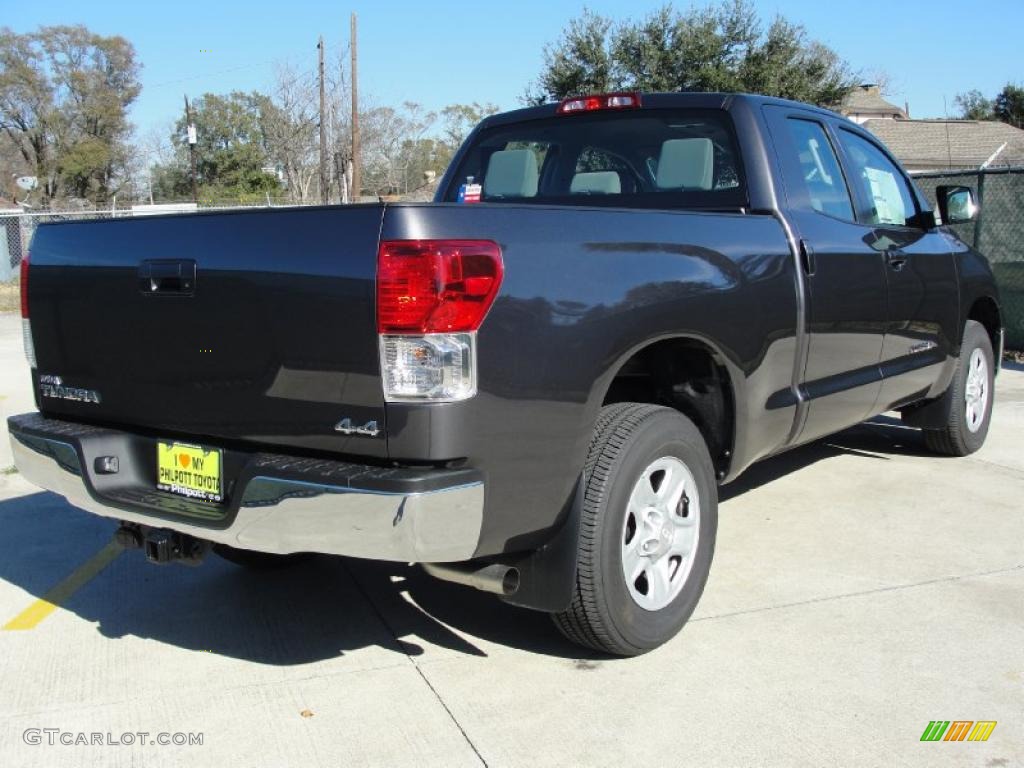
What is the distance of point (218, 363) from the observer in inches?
119

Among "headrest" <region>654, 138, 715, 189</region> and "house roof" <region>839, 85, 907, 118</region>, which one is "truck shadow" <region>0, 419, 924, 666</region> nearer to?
"headrest" <region>654, 138, 715, 189</region>

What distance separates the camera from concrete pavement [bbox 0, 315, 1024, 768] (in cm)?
297

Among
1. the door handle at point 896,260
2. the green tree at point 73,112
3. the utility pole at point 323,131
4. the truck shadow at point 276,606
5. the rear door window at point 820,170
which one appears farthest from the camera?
the green tree at point 73,112

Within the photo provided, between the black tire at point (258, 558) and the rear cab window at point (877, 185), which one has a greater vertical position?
the rear cab window at point (877, 185)

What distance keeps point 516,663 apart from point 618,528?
676 millimetres

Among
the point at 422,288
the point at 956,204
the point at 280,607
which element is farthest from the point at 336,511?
the point at 956,204

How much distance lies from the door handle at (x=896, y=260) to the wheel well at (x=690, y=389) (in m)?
Answer: 1.58

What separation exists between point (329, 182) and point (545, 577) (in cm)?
3754

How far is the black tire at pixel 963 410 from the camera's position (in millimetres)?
6082

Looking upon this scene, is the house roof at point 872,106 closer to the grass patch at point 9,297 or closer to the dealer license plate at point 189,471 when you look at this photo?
the grass patch at point 9,297

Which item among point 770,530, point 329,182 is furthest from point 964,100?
point 770,530

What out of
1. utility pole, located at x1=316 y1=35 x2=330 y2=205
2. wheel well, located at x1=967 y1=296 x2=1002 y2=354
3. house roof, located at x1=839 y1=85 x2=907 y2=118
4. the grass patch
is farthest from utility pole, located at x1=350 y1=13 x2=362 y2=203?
house roof, located at x1=839 y1=85 x2=907 y2=118

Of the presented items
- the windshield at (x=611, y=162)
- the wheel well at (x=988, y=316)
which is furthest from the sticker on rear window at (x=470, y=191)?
the wheel well at (x=988, y=316)

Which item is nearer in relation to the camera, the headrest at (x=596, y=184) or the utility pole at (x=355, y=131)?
the headrest at (x=596, y=184)
